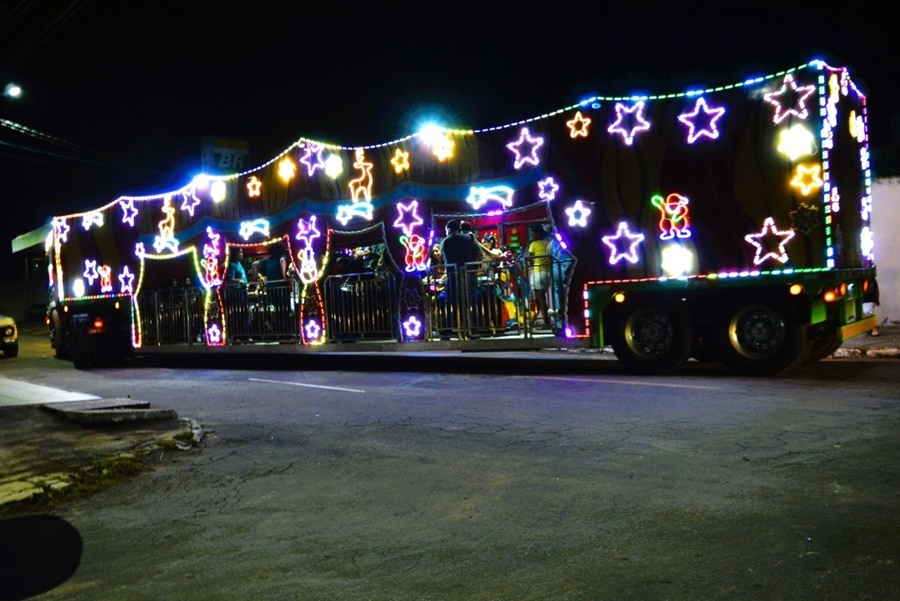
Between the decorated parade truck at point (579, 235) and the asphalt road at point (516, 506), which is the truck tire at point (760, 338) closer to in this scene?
the decorated parade truck at point (579, 235)

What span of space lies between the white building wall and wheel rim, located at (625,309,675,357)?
27.0 feet

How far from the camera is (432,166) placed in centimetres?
1330

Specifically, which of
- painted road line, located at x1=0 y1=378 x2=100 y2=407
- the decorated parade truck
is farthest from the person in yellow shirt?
painted road line, located at x1=0 y1=378 x2=100 y2=407

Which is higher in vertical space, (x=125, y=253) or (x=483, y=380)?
(x=125, y=253)

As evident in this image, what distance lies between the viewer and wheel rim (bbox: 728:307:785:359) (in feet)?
34.8

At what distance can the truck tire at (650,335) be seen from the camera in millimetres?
11250

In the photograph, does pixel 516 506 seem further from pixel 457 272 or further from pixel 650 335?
pixel 457 272

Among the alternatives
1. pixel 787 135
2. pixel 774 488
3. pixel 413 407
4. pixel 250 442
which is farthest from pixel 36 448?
pixel 787 135

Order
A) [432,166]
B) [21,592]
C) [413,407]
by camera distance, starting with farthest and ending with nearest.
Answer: [432,166], [413,407], [21,592]

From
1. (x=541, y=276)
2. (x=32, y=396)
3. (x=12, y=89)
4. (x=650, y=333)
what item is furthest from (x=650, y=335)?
(x=12, y=89)

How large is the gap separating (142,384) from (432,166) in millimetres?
6164

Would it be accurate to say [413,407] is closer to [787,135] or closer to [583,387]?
[583,387]

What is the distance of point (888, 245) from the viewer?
56.7 feet

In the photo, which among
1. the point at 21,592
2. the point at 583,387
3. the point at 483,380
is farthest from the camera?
the point at 483,380
